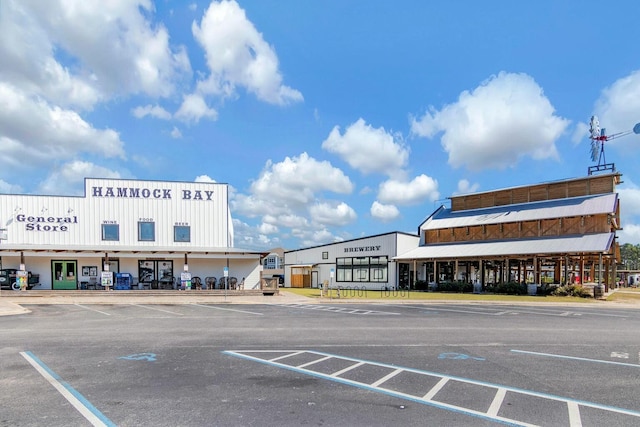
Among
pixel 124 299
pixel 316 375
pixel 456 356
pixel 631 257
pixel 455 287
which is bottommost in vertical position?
pixel 631 257

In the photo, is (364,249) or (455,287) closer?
(455,287)

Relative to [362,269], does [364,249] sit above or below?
above

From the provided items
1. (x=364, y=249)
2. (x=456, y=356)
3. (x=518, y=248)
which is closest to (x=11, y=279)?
(x=456, y=356)

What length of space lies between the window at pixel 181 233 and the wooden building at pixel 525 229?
20.2 m

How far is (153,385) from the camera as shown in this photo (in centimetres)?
628

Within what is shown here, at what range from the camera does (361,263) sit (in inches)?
1714

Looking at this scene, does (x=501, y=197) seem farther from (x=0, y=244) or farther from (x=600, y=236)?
(x=0, y=244)

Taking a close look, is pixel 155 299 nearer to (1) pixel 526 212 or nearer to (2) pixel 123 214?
(2) pixel 123 214

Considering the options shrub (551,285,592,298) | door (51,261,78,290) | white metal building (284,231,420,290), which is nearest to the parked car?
door (51,261,78,290)

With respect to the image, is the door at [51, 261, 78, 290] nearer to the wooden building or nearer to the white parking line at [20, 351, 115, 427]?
the white parking line at [20, 351, 115, 427]

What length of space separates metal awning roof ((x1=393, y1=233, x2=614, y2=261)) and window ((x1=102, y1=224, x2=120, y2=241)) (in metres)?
24.8

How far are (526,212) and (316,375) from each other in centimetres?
3482

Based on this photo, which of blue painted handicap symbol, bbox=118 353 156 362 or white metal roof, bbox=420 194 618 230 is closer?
blue painted handicap symbol, bbox=118 353 156 362

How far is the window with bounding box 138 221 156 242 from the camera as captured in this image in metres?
30.3
